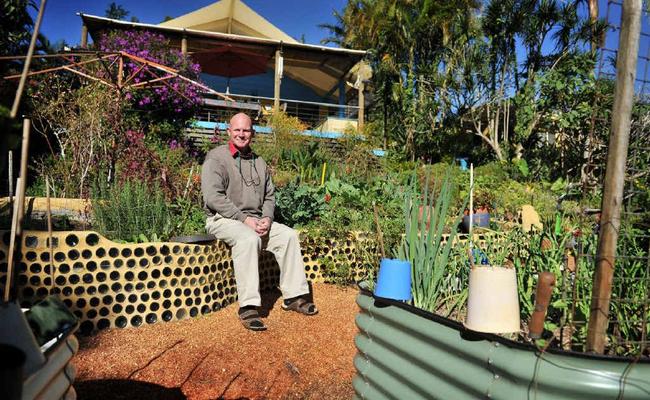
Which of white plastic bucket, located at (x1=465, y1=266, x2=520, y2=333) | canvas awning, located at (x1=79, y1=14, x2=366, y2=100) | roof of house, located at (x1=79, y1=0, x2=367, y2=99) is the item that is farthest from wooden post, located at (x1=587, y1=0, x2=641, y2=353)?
roof of house, located at (x1=79, y1=0, x2=367, y2=99)

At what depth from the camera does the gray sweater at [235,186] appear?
11.4 feet

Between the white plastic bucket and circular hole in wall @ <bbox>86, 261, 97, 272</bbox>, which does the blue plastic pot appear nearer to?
the white plastic bucket

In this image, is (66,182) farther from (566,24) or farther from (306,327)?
(566,24)

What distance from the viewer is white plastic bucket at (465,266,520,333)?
129cm

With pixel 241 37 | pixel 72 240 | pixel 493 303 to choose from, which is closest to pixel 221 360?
pixel 72 240

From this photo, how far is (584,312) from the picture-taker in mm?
1781

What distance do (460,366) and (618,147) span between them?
748 mm

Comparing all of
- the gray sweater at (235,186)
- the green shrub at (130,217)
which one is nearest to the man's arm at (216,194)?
the gray sweater at (235,186)

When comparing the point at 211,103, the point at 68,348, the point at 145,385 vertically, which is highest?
the point at 211,103

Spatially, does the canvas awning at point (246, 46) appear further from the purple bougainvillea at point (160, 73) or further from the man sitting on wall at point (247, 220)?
the man sitting on wall at point (247, 220)

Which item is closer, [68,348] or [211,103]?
[68,348]

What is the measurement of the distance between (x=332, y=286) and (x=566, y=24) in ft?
37.1

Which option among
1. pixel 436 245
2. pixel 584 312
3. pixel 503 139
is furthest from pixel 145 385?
pixel 503 139

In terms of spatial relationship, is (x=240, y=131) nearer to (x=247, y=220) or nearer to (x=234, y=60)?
(x=247, y=220)
